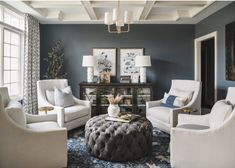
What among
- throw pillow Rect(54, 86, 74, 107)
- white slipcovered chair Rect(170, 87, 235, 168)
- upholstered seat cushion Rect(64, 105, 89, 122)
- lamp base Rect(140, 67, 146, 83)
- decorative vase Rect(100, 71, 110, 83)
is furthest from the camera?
decorative vase Rect(100, 71, 110, 83)

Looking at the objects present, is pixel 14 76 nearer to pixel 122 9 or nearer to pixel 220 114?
pixel 122 9

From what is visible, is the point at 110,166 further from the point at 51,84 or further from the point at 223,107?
the point at 51,84

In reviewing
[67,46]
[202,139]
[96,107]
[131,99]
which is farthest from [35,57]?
[202,139]

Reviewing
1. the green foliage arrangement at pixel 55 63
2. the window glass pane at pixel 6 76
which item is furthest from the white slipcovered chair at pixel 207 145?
the green foliage arrangement at pixel 55 63

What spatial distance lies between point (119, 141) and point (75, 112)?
1.65 m

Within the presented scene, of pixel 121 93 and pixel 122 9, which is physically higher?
pixel 122 9

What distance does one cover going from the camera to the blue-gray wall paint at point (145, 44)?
6.28 meters

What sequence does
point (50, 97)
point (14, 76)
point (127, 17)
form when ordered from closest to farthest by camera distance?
point (127, 17)
point (50, 97)
point (14, 76)

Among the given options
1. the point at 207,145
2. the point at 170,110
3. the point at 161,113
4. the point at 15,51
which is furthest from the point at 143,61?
the point at 207,145

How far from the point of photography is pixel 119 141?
298 centimetres

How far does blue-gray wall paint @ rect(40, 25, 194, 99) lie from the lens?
20.6 feet

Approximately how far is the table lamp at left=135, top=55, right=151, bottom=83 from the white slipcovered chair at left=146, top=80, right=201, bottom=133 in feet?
3.18

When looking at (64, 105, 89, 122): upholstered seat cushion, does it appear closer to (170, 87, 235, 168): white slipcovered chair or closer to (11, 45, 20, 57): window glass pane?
(11, 45, 20, 57): window glass pane

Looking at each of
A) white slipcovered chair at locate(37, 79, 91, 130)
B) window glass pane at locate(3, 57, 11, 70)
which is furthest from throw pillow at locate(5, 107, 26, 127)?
window glass pane at locate(3, 57, 11, 70)
